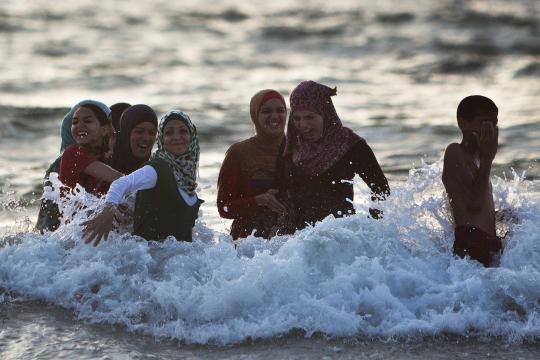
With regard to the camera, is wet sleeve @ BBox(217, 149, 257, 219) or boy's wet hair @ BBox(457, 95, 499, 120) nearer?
boy's wet hair @ BBox(457, 95, 499, 120)

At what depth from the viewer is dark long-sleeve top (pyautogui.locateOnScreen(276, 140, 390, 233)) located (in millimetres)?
7574

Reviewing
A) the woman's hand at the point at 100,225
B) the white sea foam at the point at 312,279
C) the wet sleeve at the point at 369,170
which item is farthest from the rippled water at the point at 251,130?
the woman's hand at the point at 100,225

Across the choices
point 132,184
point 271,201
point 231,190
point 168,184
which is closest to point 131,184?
point 132,184

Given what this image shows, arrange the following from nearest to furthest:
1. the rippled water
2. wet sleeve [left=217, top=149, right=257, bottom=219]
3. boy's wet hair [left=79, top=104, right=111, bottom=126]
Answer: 1. the rippled water
2. boy's wet hair [left=79, top=104, right=111, bottom=126]
3. wet sleeve [left=217, top=149, right=257, bottom=219]

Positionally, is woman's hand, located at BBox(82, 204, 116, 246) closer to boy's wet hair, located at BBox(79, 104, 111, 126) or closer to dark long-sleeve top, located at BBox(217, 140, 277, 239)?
boy's wet hair, located at BBox(79, 104, 111, 126)

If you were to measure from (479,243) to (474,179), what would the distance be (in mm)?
424

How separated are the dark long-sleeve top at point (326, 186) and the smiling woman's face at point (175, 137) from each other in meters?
0.87

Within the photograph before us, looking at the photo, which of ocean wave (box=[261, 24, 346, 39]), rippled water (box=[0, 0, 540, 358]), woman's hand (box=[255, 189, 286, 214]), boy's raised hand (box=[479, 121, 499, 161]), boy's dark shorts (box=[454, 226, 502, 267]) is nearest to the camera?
rippled water (box=[0, 0, 540, 358])

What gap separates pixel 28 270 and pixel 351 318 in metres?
2.43

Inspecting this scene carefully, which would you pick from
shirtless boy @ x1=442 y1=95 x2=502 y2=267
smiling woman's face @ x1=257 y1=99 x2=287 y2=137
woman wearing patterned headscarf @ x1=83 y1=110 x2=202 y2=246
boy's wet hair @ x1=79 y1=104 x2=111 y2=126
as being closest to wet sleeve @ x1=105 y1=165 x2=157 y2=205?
woman wearing patterned headscarf @ x1=83 y1=110 x2=202 y2=246

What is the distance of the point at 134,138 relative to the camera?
26.2 feet

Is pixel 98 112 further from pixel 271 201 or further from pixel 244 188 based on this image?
pixel 271 201

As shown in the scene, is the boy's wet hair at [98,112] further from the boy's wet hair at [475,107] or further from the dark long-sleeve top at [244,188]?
the boy's wet hair at [475,107]

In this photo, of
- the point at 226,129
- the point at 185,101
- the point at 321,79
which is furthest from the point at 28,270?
the point at 321,79
